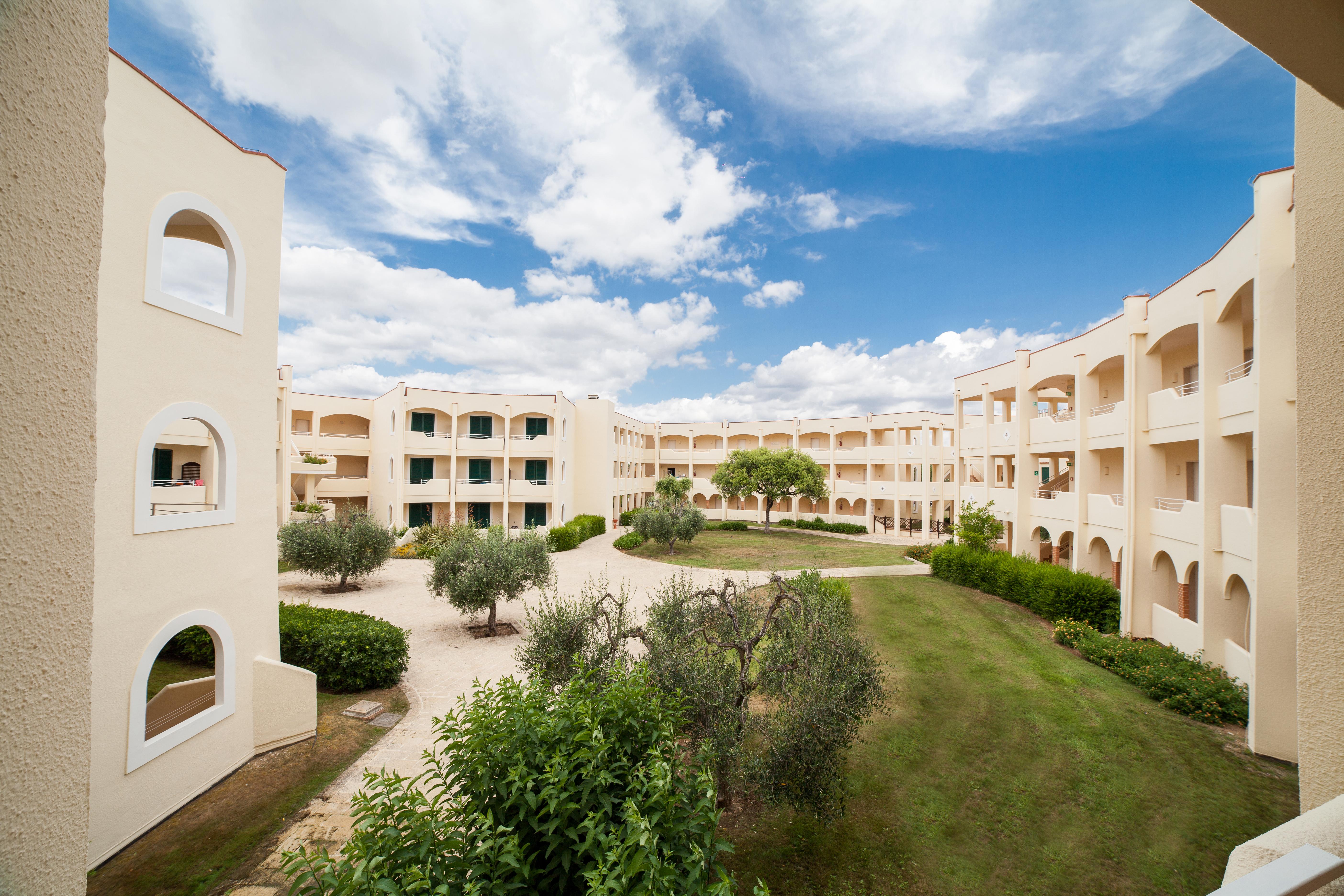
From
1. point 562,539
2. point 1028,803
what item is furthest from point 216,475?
point 562,539

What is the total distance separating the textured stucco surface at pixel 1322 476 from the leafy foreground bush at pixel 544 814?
3.67 meters

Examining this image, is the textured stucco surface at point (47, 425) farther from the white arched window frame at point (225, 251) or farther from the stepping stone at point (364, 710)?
the stepping stone at point (364, 710)

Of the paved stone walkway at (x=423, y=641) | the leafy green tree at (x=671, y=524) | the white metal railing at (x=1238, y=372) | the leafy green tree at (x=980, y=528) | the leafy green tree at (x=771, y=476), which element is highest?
the white metal railing at (x=1238, y=372)

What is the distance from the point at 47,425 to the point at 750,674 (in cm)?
998

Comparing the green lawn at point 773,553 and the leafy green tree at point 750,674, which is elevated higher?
the leafy green tree at point 750,674

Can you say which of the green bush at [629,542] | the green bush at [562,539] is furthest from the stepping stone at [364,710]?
the green bush at [629,542]

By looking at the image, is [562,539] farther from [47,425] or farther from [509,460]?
[47,425]

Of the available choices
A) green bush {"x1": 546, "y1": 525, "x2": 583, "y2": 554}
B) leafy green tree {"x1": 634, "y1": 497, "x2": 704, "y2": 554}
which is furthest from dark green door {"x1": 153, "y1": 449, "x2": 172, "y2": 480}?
leafy green tree {"x1": 634, "y1": 497, "x2": 704, "y2": 554}

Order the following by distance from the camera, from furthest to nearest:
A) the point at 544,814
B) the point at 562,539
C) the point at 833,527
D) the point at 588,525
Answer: the point at 833,527 → the point at 588,525 → the point at 562,539 → the point at 544,814

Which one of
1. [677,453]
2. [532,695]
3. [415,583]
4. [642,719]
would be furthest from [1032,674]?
[677,453]

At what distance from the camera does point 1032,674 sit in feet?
41.7

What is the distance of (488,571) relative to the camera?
15.5 metres

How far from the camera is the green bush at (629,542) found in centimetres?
3072

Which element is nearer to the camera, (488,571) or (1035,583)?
(488,571)
